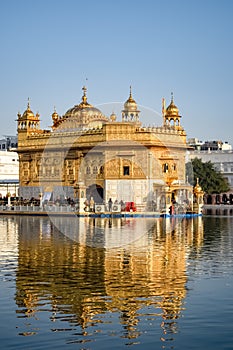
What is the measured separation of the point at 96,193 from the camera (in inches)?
2004

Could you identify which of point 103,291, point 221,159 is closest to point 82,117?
point 221,159

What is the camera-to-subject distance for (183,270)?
53.2 ft

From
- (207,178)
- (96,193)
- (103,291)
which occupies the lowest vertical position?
(103,291)

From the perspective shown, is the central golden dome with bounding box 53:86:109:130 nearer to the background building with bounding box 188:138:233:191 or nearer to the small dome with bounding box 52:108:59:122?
the small dome with bounding box 52:108:59:122

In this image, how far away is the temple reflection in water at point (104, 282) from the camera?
37.2 ft

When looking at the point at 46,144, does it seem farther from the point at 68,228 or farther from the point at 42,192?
the point at 68,228

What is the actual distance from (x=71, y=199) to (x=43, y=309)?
4004 centimetres

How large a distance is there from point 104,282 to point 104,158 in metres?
35.0

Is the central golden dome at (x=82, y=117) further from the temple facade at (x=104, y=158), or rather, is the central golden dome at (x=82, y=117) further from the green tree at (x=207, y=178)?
the green tree at (x=207, y=178)

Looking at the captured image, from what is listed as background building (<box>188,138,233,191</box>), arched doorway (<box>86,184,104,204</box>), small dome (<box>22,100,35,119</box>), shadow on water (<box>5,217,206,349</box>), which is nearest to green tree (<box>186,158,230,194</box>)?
background building (<box>188,138,233,191</box>)

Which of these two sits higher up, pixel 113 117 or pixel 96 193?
pixel 113 117

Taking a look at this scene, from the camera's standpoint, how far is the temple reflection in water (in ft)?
37.2

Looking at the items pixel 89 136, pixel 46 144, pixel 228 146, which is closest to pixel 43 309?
pixel 89 136

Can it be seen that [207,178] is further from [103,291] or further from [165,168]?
[103,291]
